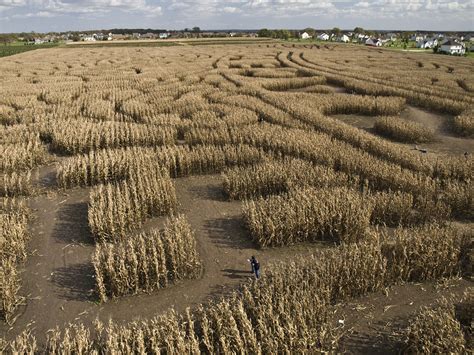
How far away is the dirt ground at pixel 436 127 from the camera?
58.5 ft

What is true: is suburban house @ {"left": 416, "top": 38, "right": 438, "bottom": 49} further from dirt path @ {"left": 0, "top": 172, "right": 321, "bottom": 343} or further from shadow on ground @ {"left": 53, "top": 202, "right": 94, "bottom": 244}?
shadow on ground @ {"left": 53, "top": 202, "right": 94, "bottom": 244}

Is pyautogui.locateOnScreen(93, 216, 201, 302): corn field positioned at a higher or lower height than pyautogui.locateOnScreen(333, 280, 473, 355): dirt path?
higher

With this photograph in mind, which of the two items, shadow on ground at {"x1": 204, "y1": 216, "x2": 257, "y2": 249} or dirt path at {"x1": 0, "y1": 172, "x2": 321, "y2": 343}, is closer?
dirt path at {"x1": 0, "y1": 172, "x2": 321, "y2": 343}

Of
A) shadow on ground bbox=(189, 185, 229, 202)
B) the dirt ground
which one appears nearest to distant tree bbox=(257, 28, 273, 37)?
the dirt ground

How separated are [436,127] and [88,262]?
854 inches

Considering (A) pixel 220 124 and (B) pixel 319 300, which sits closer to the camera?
(B) pixel 319 300

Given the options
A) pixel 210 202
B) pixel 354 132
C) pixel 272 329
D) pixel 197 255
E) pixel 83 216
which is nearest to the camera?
pixel 272 329

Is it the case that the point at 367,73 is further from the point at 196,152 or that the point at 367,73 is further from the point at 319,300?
the point at 319,300

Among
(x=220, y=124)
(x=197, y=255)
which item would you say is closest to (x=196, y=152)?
(x=220, y=124)

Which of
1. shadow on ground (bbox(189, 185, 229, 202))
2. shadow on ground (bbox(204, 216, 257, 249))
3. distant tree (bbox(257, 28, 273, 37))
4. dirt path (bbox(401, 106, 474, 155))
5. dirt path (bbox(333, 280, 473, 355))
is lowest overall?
dirt path (bbox(333, 280, 473, 355))

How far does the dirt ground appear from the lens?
17.8 meters

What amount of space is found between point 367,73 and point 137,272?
128 ft

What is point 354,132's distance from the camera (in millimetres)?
18172

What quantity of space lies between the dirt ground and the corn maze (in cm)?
21
